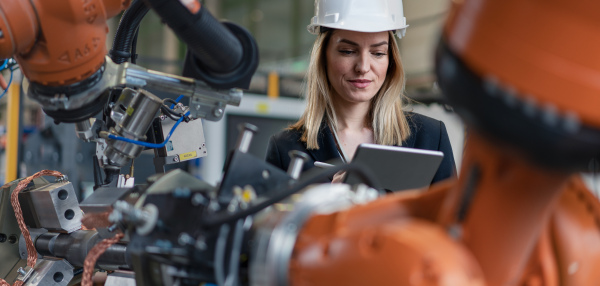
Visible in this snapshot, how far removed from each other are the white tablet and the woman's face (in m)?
0.75

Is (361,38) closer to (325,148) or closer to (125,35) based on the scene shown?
(325,148)

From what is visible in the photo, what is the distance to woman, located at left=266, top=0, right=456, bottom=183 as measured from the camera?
2.18 meters

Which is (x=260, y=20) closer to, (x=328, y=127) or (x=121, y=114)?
(x=328, y=127)

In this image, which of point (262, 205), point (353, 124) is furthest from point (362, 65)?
point (262, 205)

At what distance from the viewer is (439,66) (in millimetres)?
563

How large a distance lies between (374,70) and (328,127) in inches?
10.9

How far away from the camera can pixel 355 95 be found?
2227 millimetres

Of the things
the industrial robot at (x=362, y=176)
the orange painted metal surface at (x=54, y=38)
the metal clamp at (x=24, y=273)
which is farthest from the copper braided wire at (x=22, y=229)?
the orange painted metal surface at (x=54, y=38)

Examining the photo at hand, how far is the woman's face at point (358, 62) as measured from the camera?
7.13ft

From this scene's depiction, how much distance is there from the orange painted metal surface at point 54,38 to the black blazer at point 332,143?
130 cm

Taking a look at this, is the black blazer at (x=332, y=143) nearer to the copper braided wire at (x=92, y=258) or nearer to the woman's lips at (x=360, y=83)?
the woman's lips at (x=360, y=83)

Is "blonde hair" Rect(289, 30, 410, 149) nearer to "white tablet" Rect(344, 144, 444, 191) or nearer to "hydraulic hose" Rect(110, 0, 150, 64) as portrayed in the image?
"white tablet" Rect(344, 144, 444, 191)

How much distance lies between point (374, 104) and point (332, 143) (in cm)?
25

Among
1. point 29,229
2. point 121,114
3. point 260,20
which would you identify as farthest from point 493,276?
point 260,20
